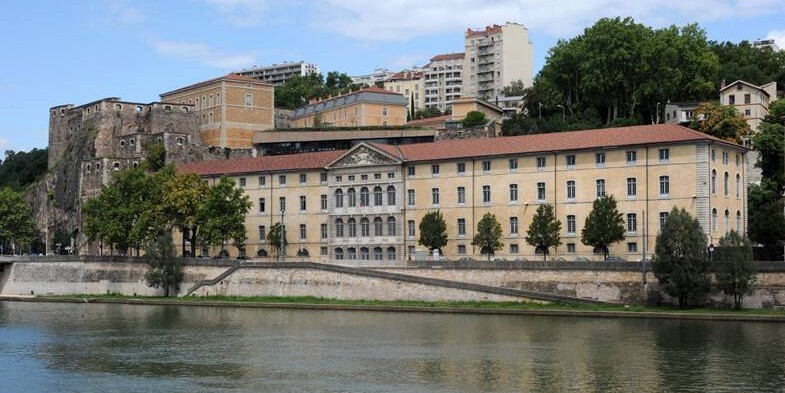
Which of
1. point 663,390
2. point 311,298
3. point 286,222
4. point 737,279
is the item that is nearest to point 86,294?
point 286,222

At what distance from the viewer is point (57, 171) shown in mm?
106875

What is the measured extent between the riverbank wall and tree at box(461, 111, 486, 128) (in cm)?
3493

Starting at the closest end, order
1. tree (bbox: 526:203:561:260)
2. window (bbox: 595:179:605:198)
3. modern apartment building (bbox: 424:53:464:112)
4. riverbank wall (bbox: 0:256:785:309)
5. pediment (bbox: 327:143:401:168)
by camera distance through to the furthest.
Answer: riverbank wall (bbox: 0:256:785:309) → tree (bbox: 526:203:561:260) → window (bbox: 595:179:605:198) → pediment (bbox: 327:143:401:168) → modern apartment building (bbox: 424:53:464:112)

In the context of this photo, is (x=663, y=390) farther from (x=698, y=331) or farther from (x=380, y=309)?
(x=380, y=309)

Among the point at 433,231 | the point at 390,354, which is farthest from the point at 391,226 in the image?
the point at 390,354

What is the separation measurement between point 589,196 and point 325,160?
2092 centimetres

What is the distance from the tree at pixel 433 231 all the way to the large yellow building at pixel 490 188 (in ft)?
4.07

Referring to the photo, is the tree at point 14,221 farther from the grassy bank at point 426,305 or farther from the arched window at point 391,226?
the arched window at point 391,226

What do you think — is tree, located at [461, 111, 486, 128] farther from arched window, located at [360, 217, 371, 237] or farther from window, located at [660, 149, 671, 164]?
window, located at [660, 149, 671, 164]

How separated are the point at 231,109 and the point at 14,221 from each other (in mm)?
22738

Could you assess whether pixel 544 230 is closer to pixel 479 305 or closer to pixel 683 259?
pixel 479 305

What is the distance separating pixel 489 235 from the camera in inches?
2741

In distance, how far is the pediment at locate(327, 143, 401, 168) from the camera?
77375 millimetres

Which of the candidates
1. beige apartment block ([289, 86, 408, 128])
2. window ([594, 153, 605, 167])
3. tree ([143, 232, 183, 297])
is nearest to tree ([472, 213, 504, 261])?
window ([594, 153, 605, 167])
